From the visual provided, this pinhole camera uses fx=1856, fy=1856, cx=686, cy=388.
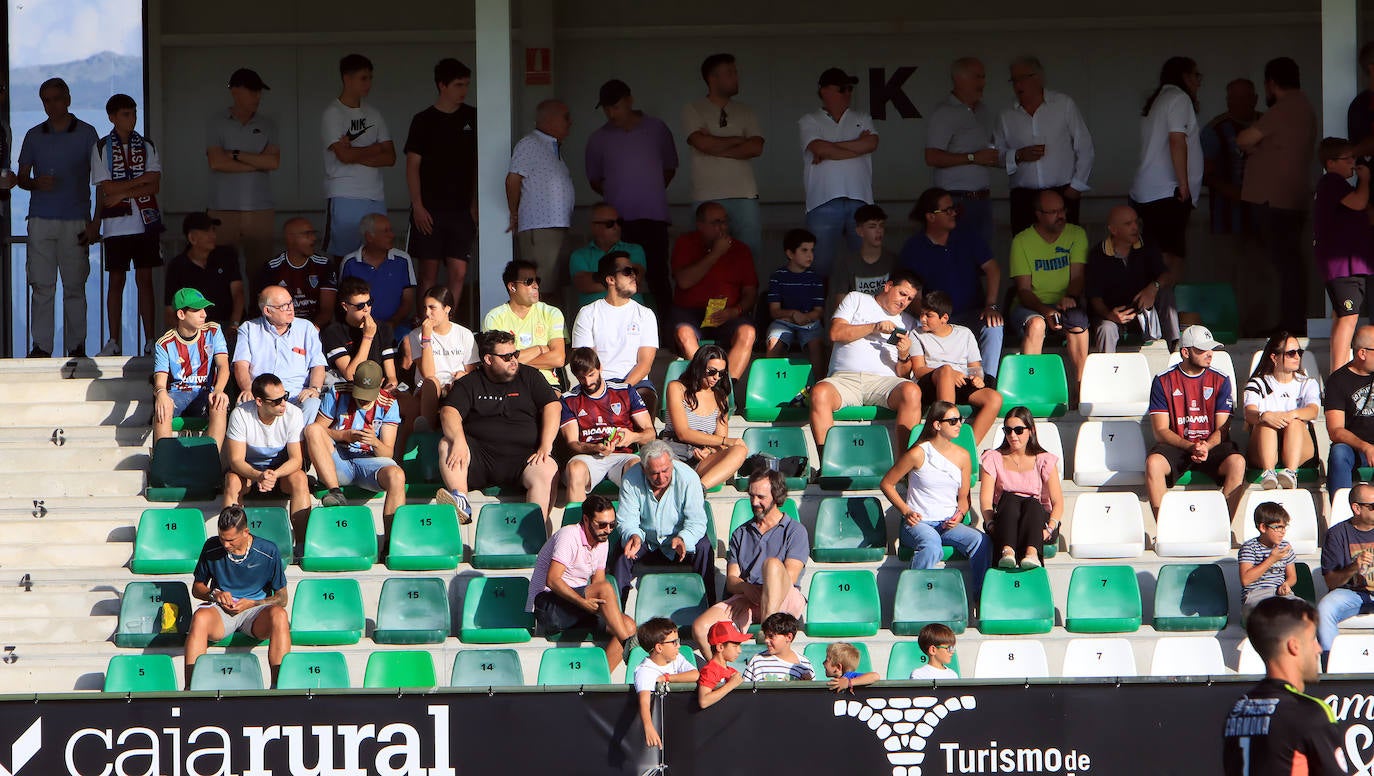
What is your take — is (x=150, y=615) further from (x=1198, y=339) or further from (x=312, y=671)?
(x=1198, y=339)

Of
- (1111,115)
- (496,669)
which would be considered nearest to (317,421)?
(496,669)

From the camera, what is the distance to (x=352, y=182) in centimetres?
1203

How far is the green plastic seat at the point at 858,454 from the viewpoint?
393 inches

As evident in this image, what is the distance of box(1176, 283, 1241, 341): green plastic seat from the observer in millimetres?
11820

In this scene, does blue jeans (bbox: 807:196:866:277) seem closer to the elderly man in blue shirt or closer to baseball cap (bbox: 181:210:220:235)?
the elderly man in blue shirt

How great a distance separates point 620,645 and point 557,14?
674cm

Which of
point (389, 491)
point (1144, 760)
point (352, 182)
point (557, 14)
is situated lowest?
point (1144, 760)

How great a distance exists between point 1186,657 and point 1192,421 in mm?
1693

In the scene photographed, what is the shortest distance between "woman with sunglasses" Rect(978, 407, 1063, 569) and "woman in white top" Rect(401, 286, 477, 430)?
3006mm

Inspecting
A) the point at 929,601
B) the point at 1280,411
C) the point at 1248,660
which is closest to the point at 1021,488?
the point at 929,601

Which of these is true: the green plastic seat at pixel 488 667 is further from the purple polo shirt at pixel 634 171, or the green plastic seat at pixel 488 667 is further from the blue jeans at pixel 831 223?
the blue jeans at pixel 831 223

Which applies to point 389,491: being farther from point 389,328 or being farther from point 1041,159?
point 1041,159

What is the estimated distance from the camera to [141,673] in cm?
846

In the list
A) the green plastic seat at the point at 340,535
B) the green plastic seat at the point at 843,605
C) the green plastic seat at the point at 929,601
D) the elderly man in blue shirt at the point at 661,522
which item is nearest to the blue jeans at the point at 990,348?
the green plastic seat at the point at 929,601
